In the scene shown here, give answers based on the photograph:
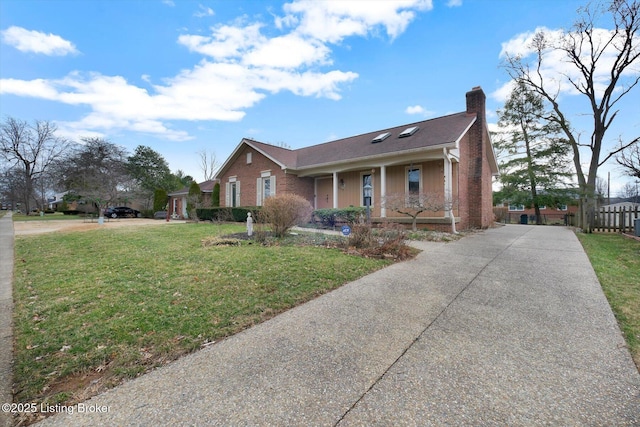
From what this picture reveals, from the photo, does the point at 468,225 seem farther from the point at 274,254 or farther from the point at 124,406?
the point at 124,406

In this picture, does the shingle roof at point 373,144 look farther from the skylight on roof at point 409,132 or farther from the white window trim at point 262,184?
the white window trim at point 262,184

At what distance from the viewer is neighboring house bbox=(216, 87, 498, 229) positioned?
13.0 metres

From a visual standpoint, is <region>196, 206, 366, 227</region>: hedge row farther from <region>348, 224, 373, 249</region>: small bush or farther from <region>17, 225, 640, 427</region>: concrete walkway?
<region>17, 225, 640, 427</region>: concrete walkway

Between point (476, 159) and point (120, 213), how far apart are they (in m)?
36.7

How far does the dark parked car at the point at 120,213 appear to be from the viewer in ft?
97.3

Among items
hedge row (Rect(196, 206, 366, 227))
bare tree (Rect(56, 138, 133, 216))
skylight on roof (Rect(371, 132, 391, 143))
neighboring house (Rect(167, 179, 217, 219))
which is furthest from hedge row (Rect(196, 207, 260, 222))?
bare tree (Rect(56, 138, 133, 216))

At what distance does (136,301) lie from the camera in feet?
13.0

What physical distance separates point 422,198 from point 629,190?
2449 inches

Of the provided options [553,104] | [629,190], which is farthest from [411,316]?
[629,190]

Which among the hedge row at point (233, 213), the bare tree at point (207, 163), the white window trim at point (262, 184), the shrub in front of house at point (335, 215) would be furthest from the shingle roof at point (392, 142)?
the bare tree at point (207, 163)

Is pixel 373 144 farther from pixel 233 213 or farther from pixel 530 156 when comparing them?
pixel 530 156

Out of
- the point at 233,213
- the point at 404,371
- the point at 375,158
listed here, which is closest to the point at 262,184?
the point at 233,213

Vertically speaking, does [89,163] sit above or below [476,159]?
above

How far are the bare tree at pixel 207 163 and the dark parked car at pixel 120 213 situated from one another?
34.5 feet
